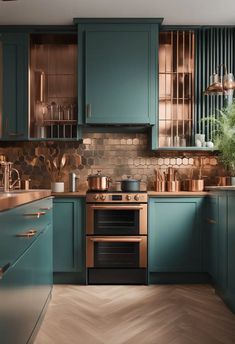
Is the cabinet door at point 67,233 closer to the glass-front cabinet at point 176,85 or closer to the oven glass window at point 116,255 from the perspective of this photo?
the oven glass window at point 116,255

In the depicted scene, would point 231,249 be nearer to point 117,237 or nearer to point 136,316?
point 136,316

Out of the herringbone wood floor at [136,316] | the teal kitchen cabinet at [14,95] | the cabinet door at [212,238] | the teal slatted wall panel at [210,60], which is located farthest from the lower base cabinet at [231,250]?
the teal kitchen cabinet at [14,95]

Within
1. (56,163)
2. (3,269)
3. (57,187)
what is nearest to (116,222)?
(57,187)

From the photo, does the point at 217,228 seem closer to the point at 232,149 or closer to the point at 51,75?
the point at 232,149

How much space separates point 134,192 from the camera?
4211mm

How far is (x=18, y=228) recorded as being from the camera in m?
2.06

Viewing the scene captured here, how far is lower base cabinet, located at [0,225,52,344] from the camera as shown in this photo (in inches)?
68.9

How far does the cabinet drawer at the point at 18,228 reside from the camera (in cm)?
172

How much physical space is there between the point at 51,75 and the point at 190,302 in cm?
276

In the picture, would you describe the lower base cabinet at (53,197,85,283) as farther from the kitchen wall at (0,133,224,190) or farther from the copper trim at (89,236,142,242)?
the kitchen wall at (0,133,224,190)

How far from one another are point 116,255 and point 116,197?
548 mm

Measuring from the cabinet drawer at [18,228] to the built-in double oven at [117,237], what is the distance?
1.25m

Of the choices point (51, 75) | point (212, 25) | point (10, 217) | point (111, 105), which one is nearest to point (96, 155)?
point (111, 105)

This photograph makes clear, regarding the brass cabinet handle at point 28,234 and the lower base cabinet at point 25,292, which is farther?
the brass cabinet handle at point 28,234
